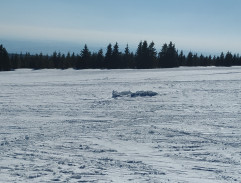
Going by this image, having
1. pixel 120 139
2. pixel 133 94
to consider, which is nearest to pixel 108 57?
pixel 133 94

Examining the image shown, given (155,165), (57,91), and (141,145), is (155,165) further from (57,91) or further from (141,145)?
(57,91)

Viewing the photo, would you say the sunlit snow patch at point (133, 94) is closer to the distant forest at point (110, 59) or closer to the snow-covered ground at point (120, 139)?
the snow-covered ground at point (120, 139)

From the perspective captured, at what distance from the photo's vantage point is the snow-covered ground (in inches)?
263

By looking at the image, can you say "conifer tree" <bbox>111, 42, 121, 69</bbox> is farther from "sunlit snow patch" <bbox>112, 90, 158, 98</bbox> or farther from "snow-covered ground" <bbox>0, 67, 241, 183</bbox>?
"snow-covered ground" <bbox>0, 67, 241, 183</bbox>

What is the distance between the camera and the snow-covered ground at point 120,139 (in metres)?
6.67

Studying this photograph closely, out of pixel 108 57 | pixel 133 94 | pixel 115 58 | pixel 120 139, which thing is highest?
pixel 108 57

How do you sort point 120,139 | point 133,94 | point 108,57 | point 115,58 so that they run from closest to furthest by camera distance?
point 120,139 < point 133,94 < point 115,58 < point 108,57

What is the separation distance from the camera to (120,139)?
909cm

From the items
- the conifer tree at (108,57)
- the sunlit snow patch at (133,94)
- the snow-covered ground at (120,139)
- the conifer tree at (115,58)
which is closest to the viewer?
the snow-covered ground at (120,139)

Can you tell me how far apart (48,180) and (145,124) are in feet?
17.0

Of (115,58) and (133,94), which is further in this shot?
(115,58)

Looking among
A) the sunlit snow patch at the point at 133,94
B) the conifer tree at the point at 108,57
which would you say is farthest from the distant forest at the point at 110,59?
the sunlit snow patch at the point at 133,94

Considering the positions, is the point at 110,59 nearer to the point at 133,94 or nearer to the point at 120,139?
the point at 133,94

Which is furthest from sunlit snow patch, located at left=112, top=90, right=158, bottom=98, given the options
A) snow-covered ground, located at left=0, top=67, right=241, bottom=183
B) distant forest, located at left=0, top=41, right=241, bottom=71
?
distant forest, located at left=0, top=41, right=241, bottom=71
